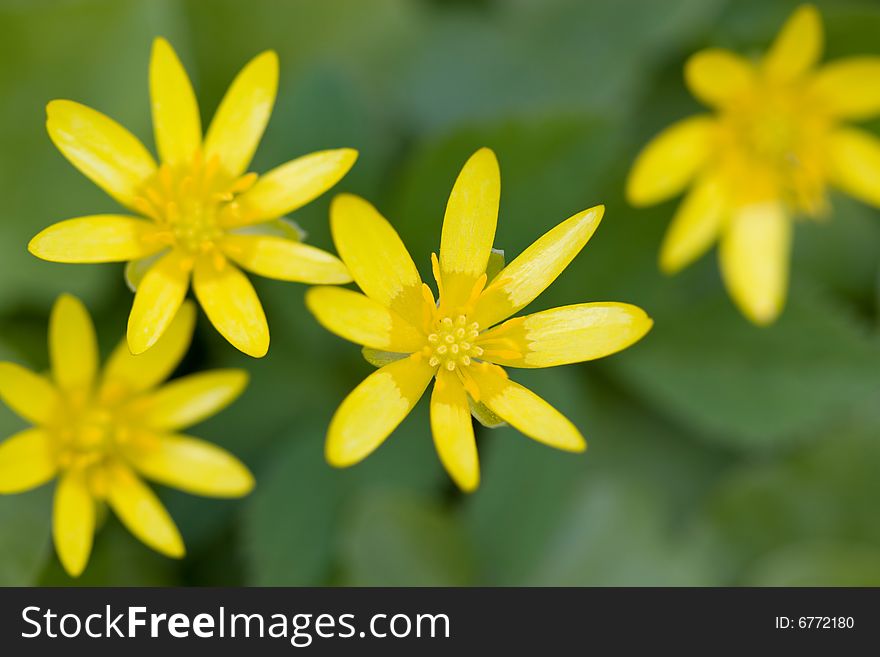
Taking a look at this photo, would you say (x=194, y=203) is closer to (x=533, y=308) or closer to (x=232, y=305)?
(x=232, y=305)

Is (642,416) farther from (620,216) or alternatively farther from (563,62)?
(563,62)

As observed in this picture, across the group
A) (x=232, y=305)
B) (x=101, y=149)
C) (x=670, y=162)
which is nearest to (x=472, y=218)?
(x=232, y=305)

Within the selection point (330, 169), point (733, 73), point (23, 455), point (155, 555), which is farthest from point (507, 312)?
point (155, 555)

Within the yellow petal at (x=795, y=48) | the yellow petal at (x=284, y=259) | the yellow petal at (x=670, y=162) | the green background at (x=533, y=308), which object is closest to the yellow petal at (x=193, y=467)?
the green background at (x=533, y=308)

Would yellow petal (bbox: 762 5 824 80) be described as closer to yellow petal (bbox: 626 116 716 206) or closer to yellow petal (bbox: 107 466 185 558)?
yellow petal (bbox: 626 116 716 206)

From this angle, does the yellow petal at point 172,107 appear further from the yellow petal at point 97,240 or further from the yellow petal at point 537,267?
the yellow petal at point 537,267

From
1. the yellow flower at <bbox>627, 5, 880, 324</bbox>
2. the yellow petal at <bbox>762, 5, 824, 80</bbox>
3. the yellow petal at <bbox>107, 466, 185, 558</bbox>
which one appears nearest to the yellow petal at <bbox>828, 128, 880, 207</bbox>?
the yellow flower at <bbox>627, 5, 880, 324</bbox>
